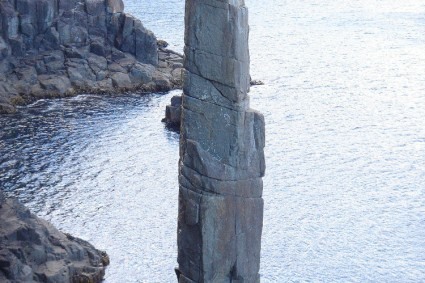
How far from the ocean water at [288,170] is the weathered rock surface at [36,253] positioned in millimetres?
3092

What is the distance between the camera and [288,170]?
64.4 meters

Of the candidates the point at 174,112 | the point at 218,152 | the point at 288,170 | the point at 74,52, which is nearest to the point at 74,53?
the point at 74,52

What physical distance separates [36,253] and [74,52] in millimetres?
48547

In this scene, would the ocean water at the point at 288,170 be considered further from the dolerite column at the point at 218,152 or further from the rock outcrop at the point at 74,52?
the dolerite column at the point at 218,152

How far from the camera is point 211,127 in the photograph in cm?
3012

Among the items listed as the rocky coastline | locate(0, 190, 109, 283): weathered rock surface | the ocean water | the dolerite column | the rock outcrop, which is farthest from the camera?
the rock outcrop

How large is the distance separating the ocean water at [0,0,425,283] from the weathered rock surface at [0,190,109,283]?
3092 mm

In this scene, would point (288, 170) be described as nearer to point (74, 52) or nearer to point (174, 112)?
point (174, 112)

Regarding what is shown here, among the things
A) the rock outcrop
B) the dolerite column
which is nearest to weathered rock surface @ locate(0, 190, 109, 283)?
the dolerite column

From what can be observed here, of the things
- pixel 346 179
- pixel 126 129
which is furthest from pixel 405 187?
pixel 126 129

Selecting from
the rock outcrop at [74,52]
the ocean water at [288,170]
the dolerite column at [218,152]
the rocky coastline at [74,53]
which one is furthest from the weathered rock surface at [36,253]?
the rock outcrop at [74,52]

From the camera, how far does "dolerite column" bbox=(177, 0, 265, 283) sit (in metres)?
29.2

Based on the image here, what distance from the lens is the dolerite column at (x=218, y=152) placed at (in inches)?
1151

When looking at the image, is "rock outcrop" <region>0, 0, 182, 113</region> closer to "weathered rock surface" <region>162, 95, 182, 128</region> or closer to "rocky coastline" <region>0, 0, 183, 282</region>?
"rocky coastline" <region>0, 0, 183, 282</region>
